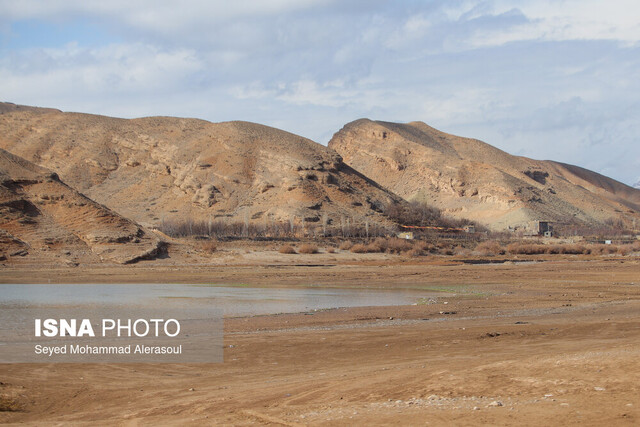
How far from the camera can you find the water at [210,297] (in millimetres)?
25766

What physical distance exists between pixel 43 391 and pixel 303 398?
4.62 meters

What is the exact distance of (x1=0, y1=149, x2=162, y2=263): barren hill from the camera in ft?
164

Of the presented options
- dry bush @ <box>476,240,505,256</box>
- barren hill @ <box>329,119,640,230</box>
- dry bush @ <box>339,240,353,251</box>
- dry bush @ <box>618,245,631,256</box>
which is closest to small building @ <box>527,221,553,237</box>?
barren hill @ <box>329,119,640,230</box>

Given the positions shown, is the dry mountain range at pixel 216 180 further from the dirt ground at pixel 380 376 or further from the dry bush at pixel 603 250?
the dirt ground at pixel 380 376

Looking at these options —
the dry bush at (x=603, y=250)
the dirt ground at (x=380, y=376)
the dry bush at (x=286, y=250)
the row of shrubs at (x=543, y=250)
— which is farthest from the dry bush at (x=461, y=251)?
the dirt ground at (x=380, y=376)

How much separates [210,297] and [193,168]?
242ft

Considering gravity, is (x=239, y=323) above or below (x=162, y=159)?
below

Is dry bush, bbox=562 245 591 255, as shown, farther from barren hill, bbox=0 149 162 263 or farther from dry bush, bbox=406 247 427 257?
barren hill, bbox=0 149 162 263

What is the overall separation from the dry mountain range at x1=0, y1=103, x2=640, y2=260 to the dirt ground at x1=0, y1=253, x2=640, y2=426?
3734 cm

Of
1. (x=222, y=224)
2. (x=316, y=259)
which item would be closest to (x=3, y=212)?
(x=316, y=259)

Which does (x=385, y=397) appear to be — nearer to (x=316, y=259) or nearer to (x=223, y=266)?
(x=223, y=266)

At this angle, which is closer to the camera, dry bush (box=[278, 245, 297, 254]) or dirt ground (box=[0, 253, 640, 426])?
dirt ground (box=[0, 253, 640, 426])

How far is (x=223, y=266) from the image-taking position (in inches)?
2030

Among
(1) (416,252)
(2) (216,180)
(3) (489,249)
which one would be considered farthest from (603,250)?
(2) (216,180)
